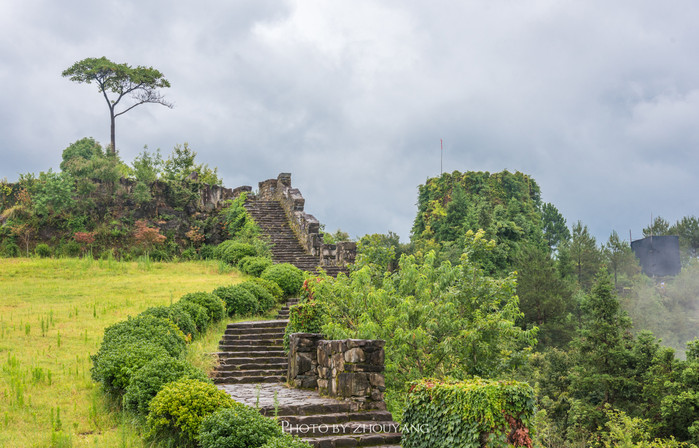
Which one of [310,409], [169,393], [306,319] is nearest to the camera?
[169,393]

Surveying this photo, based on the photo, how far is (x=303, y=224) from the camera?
86.9 ft

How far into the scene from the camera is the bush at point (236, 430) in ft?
24.3

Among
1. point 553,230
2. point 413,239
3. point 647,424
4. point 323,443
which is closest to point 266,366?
point 323,443

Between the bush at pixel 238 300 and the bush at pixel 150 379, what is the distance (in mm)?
7553

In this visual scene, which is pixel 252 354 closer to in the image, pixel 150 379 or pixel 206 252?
pixel 150 379

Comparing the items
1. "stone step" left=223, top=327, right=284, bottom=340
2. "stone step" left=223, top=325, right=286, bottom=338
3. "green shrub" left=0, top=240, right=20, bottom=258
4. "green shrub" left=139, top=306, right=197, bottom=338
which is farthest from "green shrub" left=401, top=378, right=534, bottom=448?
"green shrub" left=0, top=240, right=20, bottom=258

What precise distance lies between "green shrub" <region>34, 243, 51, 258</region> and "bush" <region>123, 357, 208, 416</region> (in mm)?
18845

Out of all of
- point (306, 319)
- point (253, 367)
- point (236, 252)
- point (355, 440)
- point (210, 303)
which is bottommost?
point (355, 440)

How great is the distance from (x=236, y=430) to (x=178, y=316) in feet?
22.6

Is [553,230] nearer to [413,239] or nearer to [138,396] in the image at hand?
[413,239]

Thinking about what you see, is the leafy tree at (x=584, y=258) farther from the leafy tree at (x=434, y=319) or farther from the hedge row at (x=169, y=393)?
the hedge row at (x=169, y=393)

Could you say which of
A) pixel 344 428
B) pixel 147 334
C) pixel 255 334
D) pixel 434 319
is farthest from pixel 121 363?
pixel 434 319

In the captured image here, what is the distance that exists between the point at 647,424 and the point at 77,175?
27.2 metres

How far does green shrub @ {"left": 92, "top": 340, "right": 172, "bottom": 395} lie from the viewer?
991 cm
